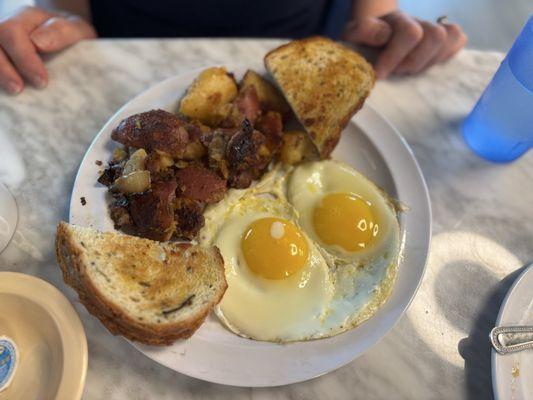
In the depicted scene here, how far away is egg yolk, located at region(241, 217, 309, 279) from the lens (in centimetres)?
154

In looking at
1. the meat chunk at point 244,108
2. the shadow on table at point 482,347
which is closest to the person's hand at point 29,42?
the meat chunk at point 244,108

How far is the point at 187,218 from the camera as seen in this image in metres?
1.53

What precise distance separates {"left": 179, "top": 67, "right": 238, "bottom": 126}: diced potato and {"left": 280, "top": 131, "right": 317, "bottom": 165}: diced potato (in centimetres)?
28

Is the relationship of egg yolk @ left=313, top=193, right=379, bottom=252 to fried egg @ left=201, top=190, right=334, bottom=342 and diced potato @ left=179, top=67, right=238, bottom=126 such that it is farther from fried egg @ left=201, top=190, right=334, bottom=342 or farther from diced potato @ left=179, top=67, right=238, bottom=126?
diced potato @ left=179, top=67, right=238, bottom=126

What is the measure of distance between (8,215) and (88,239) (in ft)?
1.54

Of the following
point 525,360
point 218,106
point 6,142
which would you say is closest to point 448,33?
point 218,106

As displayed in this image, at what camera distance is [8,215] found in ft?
5.25

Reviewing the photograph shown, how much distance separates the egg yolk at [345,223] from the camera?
1.61 m

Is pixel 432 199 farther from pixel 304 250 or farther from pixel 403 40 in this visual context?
pixel 403 40

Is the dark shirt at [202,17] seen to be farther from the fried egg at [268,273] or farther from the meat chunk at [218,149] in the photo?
the fried egg at [268,273]

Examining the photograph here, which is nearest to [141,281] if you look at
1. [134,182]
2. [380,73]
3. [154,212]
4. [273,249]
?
[154,212]

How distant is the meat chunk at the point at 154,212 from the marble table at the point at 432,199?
0.35m

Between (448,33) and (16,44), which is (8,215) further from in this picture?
(448,33)

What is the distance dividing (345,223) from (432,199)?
47 centimetres
